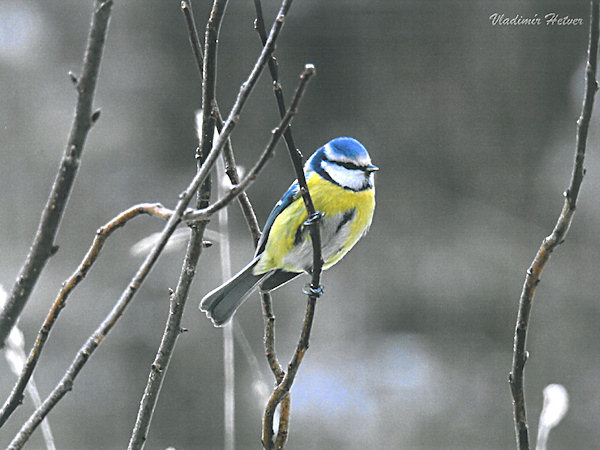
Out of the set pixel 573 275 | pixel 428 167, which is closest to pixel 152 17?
pixel 428 167

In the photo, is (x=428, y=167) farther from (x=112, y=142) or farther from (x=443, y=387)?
(x=112, y=142)

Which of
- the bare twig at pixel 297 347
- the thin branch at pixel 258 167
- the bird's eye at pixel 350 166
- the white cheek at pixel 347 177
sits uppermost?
the bird's eye at pixel 350 166

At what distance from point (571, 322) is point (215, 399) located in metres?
1.98

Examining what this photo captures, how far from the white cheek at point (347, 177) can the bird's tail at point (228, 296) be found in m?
0.20

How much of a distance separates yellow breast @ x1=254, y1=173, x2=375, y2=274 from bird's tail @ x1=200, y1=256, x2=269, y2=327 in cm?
2

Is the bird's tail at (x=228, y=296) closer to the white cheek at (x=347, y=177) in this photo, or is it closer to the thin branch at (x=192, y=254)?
the white cheek at (x=347, y=177)

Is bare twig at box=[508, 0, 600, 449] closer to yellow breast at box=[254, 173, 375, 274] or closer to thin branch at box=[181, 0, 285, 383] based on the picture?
thin branch at box=[181, 0, 285, 383]

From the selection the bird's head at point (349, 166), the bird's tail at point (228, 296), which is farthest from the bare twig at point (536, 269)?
the bird's head at point (349, 166)

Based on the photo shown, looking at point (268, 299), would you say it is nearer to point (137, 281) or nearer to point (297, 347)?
point (297, 347)

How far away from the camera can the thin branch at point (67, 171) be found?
1.50 ft

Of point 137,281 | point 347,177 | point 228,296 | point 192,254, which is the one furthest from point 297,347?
point 347,177

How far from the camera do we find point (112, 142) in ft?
12.4

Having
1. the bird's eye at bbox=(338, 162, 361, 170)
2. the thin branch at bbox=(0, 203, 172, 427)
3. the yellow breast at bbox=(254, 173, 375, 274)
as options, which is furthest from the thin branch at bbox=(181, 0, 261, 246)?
the bird's eye at bbox=(338, 162, 361, 170)

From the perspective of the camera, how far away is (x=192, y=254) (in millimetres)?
625
